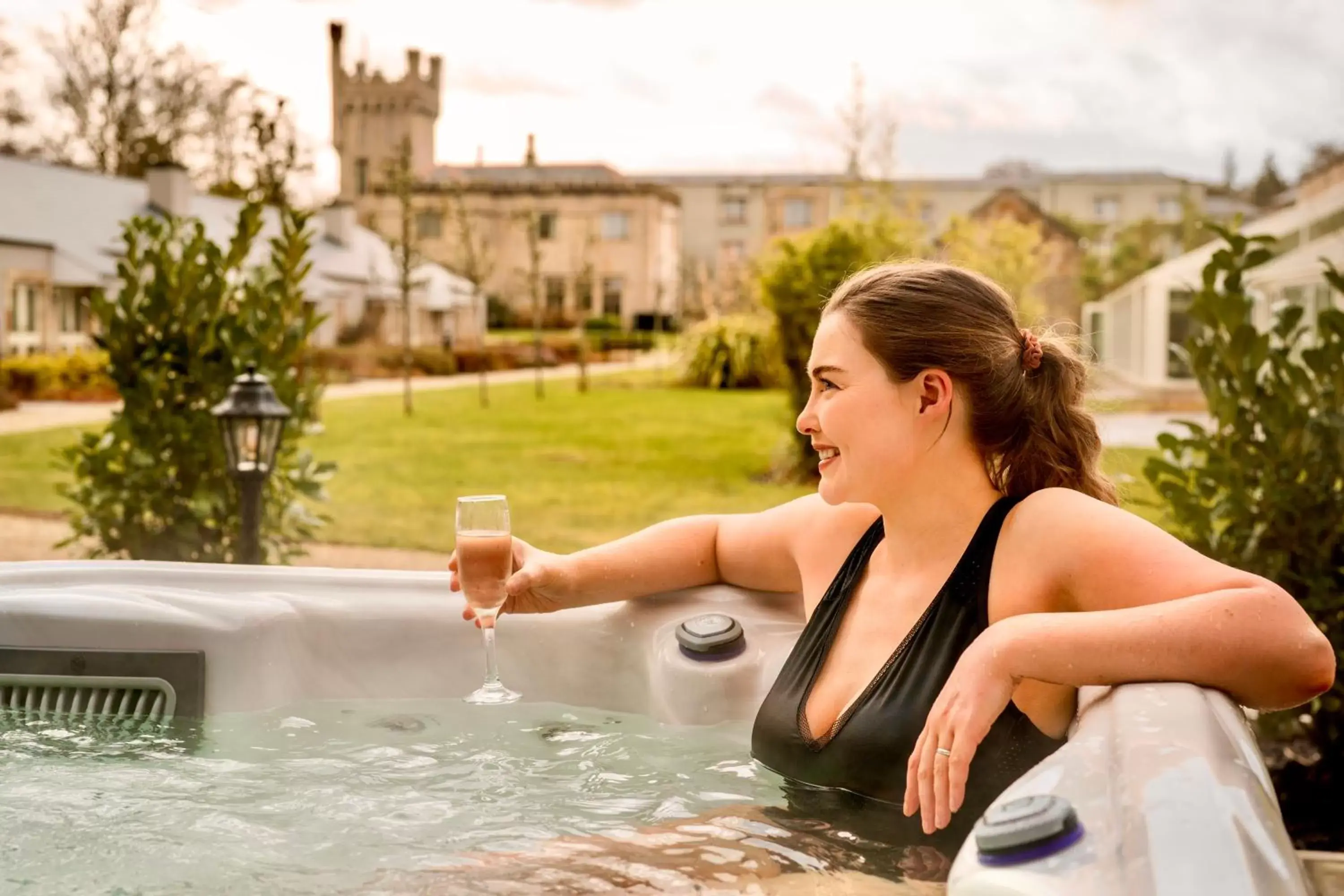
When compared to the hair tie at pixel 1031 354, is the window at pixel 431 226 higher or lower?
higher

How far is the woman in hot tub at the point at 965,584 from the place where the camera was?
4.03ft

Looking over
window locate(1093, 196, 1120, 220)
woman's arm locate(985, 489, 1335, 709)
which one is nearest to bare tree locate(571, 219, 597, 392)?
woman's arm locate(985, 489, 1335, 709)

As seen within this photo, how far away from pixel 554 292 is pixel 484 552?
25.2 m

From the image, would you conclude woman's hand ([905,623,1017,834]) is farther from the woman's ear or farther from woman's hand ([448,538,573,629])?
woman's hand ([448,538,573,629])

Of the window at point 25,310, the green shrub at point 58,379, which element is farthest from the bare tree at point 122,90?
the green shrub at point 58,379

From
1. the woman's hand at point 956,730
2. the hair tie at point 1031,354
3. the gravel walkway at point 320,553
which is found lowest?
the gravel walkway at point 320,553

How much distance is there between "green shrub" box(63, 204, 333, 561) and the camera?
12.1 feet

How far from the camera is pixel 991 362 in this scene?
4.89 feet

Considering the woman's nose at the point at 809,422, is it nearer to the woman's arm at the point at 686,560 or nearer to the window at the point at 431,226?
the woman's arm at the point at 686,560

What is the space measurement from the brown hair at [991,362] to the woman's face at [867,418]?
14 mm

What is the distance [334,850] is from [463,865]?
0.19m

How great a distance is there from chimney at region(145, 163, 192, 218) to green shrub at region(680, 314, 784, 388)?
5.57 meters

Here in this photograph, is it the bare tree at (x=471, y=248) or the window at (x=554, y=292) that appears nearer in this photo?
the bare tree at (x=471, y=248)

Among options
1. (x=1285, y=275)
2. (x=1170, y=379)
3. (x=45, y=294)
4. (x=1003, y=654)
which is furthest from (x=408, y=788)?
(x=45, y=294)
